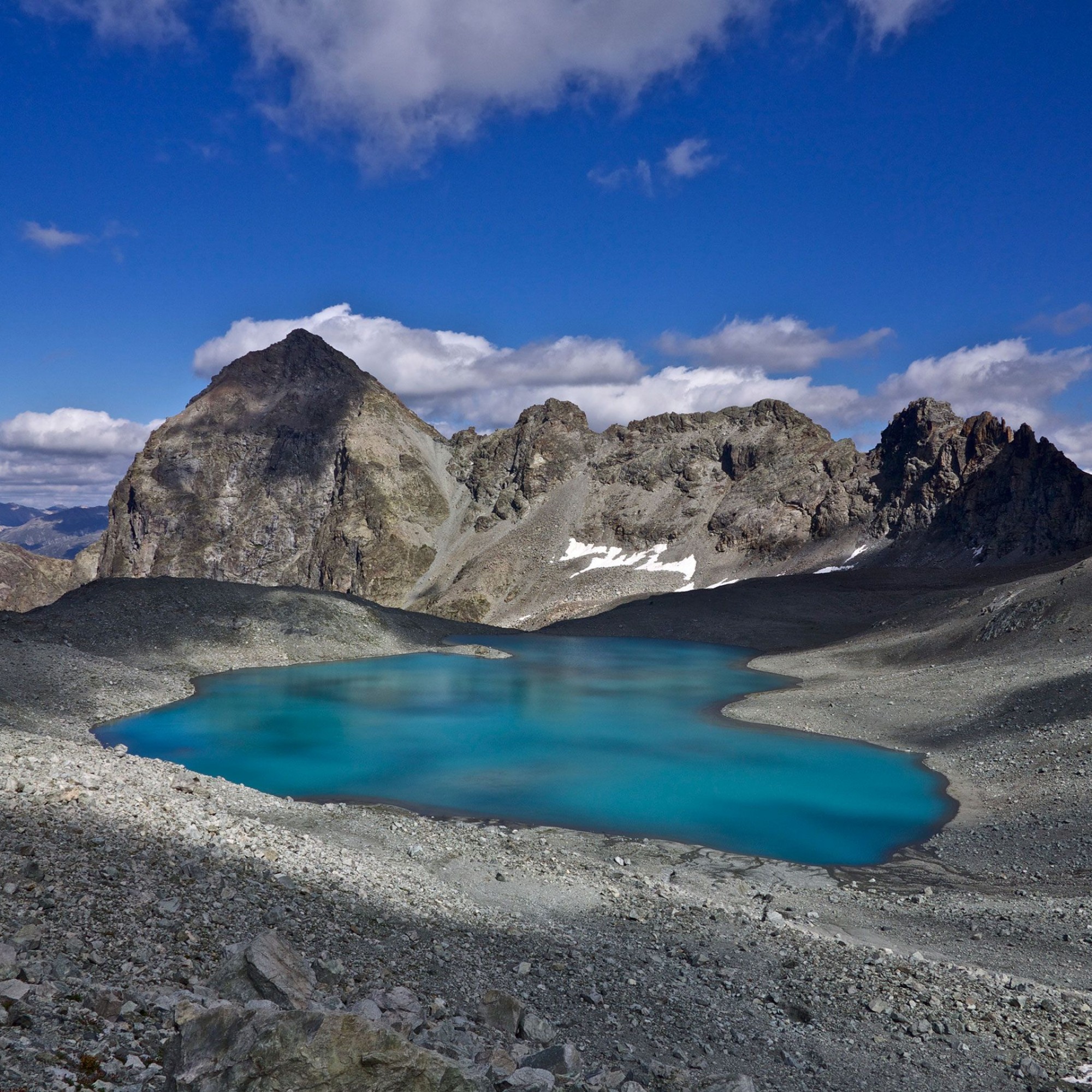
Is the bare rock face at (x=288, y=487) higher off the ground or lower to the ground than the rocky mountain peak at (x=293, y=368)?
lower

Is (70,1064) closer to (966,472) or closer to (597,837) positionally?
(597,837)

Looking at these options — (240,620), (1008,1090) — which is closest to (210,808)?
(1008,1090)

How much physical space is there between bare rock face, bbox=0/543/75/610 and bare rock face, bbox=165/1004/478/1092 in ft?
544

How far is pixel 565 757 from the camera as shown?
33.8m

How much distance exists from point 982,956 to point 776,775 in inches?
665

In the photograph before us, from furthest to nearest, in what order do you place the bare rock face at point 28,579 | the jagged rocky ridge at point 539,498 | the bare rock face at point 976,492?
the bare rock face at point 28,579 < the jagged rocky ridge at point 539,498 < the bare rock face at point 976,492

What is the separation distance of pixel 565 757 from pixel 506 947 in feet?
72.5

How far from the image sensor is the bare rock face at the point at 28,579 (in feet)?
495

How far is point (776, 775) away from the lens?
3025 centimetres

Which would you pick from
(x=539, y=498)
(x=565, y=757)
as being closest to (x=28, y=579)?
(x=539, y=498)

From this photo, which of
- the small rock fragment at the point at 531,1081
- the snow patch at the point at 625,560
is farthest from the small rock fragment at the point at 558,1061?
the snow patch at the point at 625,560

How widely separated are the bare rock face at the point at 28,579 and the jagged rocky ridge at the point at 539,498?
43.3 ft

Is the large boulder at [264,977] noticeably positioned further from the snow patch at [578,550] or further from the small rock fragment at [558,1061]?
the snow patch at [578,550]

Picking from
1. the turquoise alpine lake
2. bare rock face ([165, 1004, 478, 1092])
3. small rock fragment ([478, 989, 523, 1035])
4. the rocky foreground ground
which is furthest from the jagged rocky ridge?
bare rock face ([165, 1004, 478, 1092])
